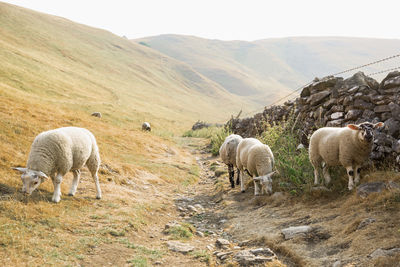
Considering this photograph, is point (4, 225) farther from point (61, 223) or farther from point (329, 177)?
point (329, 177)

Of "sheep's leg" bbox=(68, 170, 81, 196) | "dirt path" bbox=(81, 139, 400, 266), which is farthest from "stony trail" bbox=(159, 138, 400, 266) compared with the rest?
"sheep's leg" bbox=(68, 170, 81, 196)

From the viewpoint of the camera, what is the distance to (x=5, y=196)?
Answer: 686 centimetres

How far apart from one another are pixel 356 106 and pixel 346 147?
229 centimetres

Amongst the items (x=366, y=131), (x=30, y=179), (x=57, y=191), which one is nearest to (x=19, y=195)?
(x=30, y=179)

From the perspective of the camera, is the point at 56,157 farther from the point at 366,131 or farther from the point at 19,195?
the point at 366,131

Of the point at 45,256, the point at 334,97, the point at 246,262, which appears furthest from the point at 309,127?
the point at 45,256

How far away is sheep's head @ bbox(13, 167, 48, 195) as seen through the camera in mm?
7266

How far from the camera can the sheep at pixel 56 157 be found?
293 inches

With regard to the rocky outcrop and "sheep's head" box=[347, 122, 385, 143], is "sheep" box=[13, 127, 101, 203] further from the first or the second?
the rocky outcrop

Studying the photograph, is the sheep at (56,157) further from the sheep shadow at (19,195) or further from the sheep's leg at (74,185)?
the sheep shadow at (19,195)

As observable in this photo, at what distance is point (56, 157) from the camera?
8008 millimetres

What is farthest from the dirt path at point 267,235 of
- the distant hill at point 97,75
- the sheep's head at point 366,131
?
the distant hill at point 97,75

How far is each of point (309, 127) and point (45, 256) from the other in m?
9.74

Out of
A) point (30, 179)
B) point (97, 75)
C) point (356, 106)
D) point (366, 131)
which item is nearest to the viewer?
point (30, 179)
